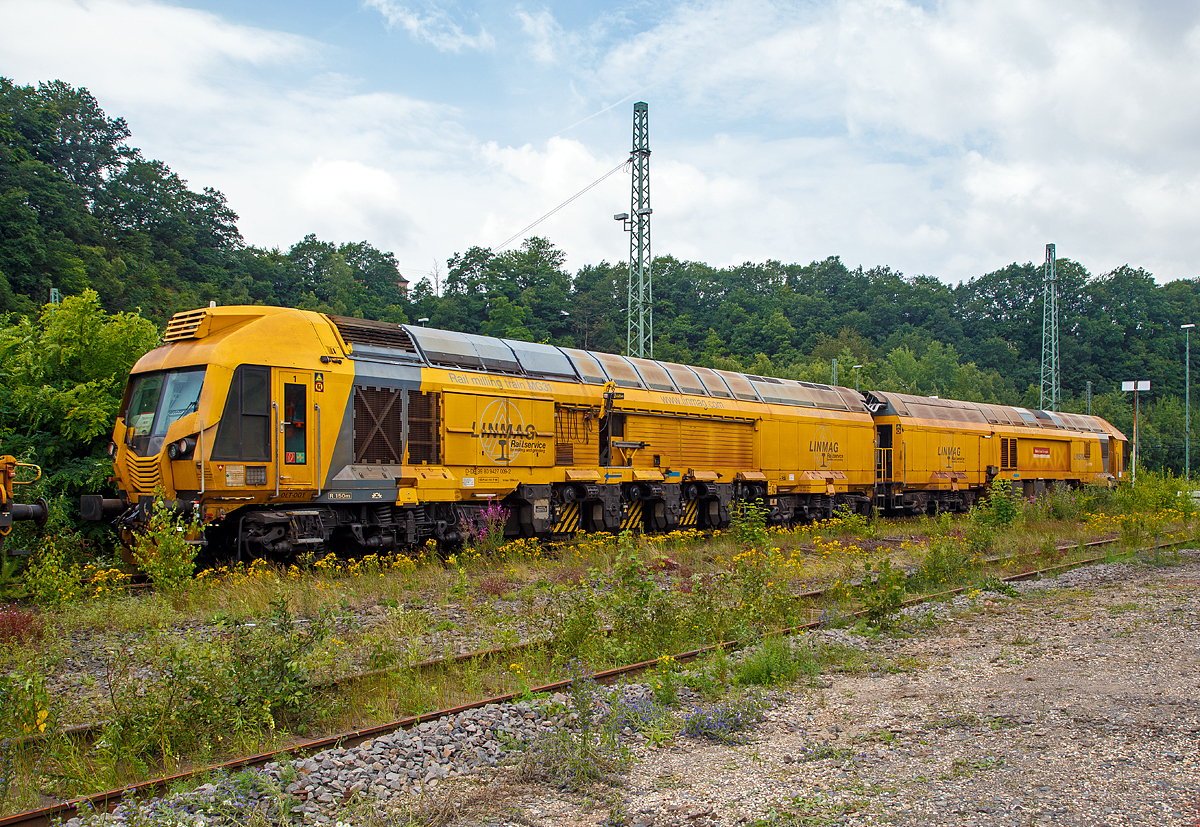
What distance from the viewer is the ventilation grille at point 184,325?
12336mm

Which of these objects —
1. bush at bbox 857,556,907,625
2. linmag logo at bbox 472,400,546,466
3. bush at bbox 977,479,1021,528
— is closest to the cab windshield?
linmag logo at bbox 472,400,546,466

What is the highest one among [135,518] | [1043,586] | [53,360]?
[53,360]

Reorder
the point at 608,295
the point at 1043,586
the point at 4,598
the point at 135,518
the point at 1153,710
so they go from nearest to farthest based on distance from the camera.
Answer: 1. the point at 1153,710
2. the point at 4,598
3. the point at 135,518
4. the point at 1043,586
5. the point at 608,295

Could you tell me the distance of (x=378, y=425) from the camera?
43.7ft

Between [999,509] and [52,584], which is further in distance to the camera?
[999,509]

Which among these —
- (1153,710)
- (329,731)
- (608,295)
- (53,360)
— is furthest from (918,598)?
(608,295)

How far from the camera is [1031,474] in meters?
30.9

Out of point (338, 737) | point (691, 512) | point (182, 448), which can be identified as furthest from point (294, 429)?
point (691, 512)

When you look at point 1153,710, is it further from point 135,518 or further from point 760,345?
point 760,345

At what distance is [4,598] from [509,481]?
7.79 metres

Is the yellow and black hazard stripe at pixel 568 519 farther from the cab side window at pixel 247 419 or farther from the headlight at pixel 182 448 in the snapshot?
the headlight at pixel 182 448

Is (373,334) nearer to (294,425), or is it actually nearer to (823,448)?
(294,425)

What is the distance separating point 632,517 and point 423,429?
239 inches

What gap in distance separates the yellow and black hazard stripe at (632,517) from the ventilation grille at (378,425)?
19.3ft
